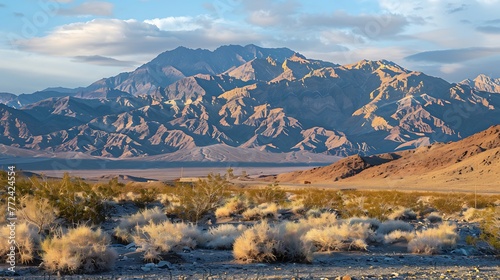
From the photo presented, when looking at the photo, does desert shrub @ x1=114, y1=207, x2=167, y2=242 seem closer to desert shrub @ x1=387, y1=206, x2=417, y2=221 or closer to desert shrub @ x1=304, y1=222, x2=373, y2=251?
desert shrub @ x1=304, y1=222, x2=373, y2=251

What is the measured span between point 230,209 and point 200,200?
2.19 metres

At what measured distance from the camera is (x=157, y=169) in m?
182

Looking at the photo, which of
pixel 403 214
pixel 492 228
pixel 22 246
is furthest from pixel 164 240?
pixel 403 214

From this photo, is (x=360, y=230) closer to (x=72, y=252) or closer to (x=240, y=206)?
(x=72, y=252)

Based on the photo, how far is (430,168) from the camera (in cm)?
10675

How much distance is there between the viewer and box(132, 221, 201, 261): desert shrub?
46.5ft

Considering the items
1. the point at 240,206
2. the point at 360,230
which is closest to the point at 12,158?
the point at 240,206

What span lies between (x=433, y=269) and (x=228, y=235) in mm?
6119

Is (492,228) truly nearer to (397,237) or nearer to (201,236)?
(397,237)

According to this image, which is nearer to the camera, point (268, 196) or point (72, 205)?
point (72, 205)

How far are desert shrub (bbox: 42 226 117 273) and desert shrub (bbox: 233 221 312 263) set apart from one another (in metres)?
3.16

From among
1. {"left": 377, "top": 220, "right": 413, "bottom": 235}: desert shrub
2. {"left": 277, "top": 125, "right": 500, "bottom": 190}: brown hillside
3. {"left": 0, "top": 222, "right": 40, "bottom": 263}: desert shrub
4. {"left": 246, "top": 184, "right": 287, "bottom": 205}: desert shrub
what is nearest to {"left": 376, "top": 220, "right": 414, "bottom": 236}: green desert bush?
{"left": 377, "top": 220, "right": 413, "bottom": 235}: desert shrub

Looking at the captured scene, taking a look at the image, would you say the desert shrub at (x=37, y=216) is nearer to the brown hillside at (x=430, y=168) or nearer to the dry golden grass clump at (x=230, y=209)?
the dry golden grass clump at (x=230, y=209)

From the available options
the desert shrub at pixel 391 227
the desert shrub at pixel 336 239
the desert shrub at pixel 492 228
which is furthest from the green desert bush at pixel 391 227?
the desert shrub at pixel 336 239
